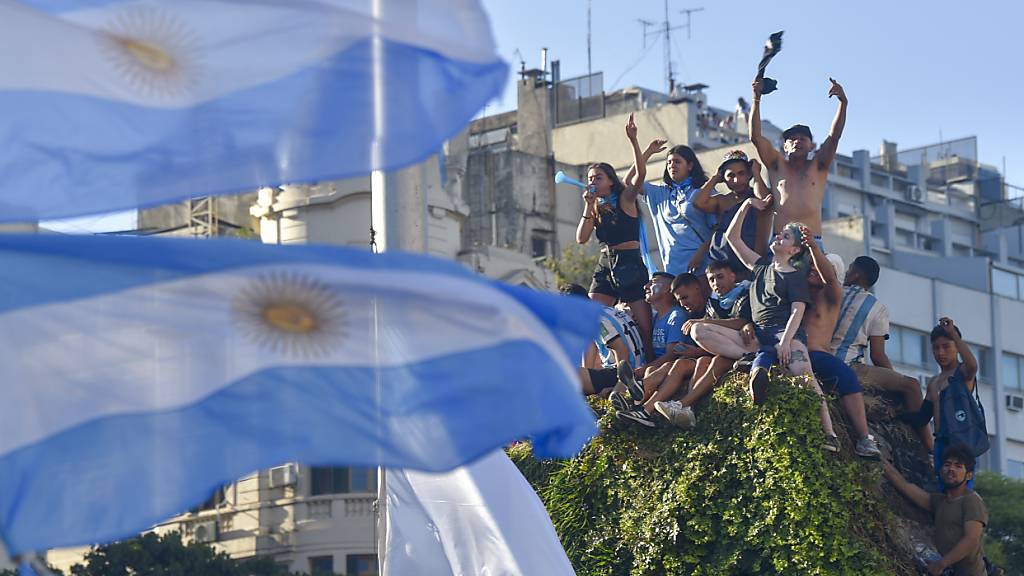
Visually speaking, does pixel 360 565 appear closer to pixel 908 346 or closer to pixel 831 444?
pixel 908 346

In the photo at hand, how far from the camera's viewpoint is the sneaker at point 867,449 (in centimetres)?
1309

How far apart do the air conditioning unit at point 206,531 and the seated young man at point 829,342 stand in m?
34.1

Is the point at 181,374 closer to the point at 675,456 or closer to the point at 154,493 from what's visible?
the point at 154,493

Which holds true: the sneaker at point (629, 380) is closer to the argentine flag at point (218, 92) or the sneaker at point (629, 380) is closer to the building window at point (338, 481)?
the argentine flag at point (218, 92)

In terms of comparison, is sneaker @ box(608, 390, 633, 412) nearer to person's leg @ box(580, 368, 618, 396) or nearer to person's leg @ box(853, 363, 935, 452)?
person's leg @ box(580, 368, 618, 396)

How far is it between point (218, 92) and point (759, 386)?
5298mm

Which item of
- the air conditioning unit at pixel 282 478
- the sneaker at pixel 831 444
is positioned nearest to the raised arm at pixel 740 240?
the sneaker at pixel 831 444

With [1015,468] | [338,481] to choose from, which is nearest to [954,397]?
[338,481]

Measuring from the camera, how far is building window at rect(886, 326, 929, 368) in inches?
2158

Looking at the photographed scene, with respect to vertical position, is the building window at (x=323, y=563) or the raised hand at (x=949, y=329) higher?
the raised hand at (x=949, y=329)

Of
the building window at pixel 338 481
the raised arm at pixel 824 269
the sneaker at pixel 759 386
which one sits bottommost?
the building window at pixel 338 481

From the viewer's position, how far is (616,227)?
1569 cm

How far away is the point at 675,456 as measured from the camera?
529 inches

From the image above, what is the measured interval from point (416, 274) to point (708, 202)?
7402 mm
